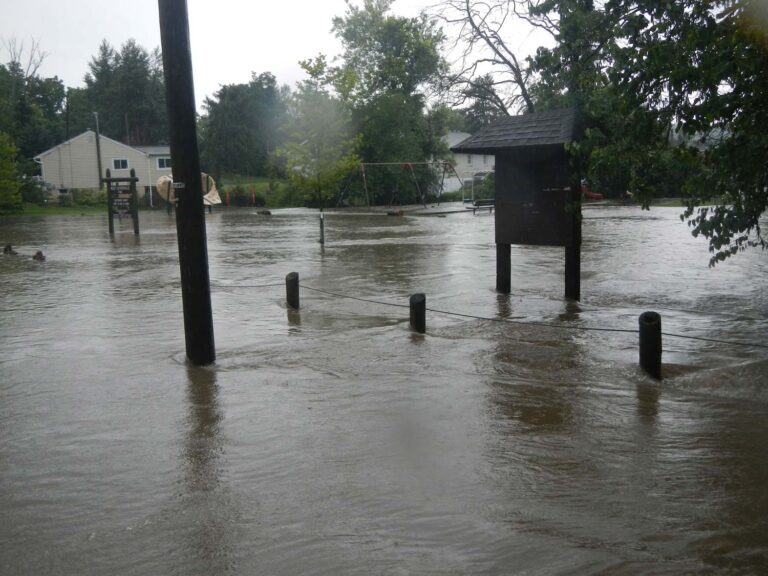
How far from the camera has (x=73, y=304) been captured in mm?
13203

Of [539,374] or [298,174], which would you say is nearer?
[539,374]

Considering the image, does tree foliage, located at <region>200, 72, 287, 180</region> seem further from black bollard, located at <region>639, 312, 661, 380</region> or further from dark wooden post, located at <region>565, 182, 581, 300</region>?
black bollard, located at <region>639, 312, 661, 380</region>

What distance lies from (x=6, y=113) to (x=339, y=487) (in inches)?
3160

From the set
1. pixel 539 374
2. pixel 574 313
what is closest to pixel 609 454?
pixel 539 374

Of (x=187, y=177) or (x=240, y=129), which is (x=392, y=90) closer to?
(x=240, y=129)

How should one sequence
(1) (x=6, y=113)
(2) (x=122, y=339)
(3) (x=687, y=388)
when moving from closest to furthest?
(3) (x=687, y=388) → (2) (x=122, y=339) → (1) (x=6, y=113)

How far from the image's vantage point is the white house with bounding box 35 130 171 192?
2758 inches

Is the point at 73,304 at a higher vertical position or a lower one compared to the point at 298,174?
lower

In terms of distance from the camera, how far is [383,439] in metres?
5.99

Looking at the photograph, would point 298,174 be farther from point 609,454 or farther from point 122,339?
point 609,454

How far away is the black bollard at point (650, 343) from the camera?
7793mm

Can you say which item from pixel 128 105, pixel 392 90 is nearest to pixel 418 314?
pixel 392 90

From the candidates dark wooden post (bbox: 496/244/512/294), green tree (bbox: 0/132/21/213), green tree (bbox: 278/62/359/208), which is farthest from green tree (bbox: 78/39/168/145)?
dark wooden post (bbox: 496/244/512/294)

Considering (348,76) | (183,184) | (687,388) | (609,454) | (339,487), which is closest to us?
(339,487)
